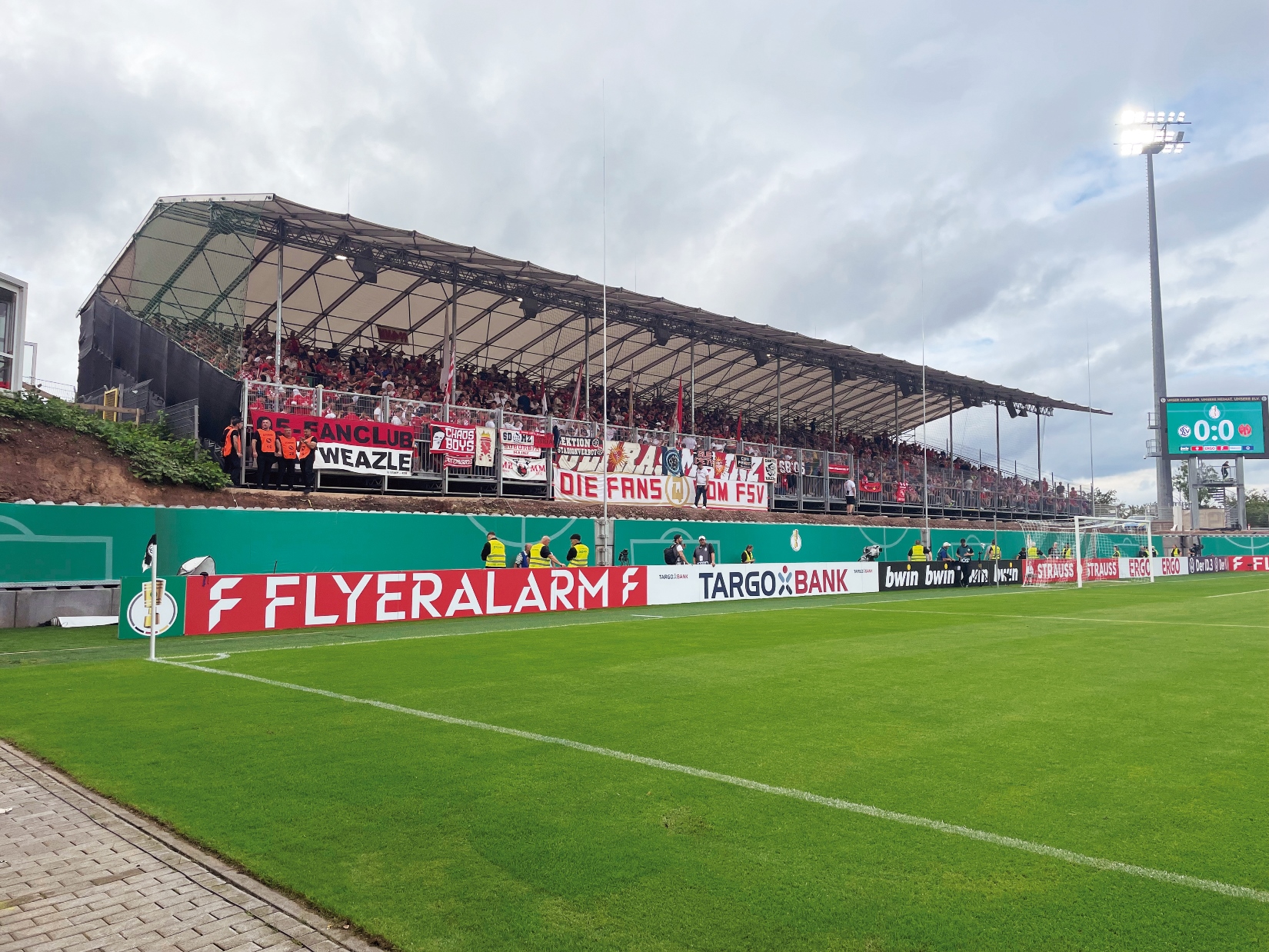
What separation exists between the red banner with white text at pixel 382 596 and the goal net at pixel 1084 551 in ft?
78.4

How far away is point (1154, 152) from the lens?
62.1m

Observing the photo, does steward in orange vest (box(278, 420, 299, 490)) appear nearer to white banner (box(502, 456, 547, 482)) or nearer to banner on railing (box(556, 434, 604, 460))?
white banner (box(502, 456, 547, 482))

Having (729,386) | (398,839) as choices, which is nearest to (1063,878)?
(398,839)

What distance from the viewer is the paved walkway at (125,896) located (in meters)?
3.46

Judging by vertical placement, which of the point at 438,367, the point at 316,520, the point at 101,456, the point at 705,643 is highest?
the point at 438,367

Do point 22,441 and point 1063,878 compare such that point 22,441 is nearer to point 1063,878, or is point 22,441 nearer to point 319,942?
point 319,942

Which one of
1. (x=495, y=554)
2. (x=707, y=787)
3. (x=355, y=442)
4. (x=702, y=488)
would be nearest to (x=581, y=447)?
(x=702, y=488)

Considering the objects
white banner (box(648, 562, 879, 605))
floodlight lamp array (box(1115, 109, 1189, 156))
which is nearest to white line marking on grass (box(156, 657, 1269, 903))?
white banner (box(648, 562, 879, 605))

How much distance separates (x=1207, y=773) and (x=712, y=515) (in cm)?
2595

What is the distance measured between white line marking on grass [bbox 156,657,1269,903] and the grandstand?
56.9 ft

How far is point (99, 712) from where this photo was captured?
7.95 m

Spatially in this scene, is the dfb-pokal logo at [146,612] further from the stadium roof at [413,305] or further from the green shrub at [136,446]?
the stadium roof at [413,305]

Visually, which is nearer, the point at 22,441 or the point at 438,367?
the point at 22,441

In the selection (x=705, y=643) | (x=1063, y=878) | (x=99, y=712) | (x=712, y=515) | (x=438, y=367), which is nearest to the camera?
(x=1063, y=878)
